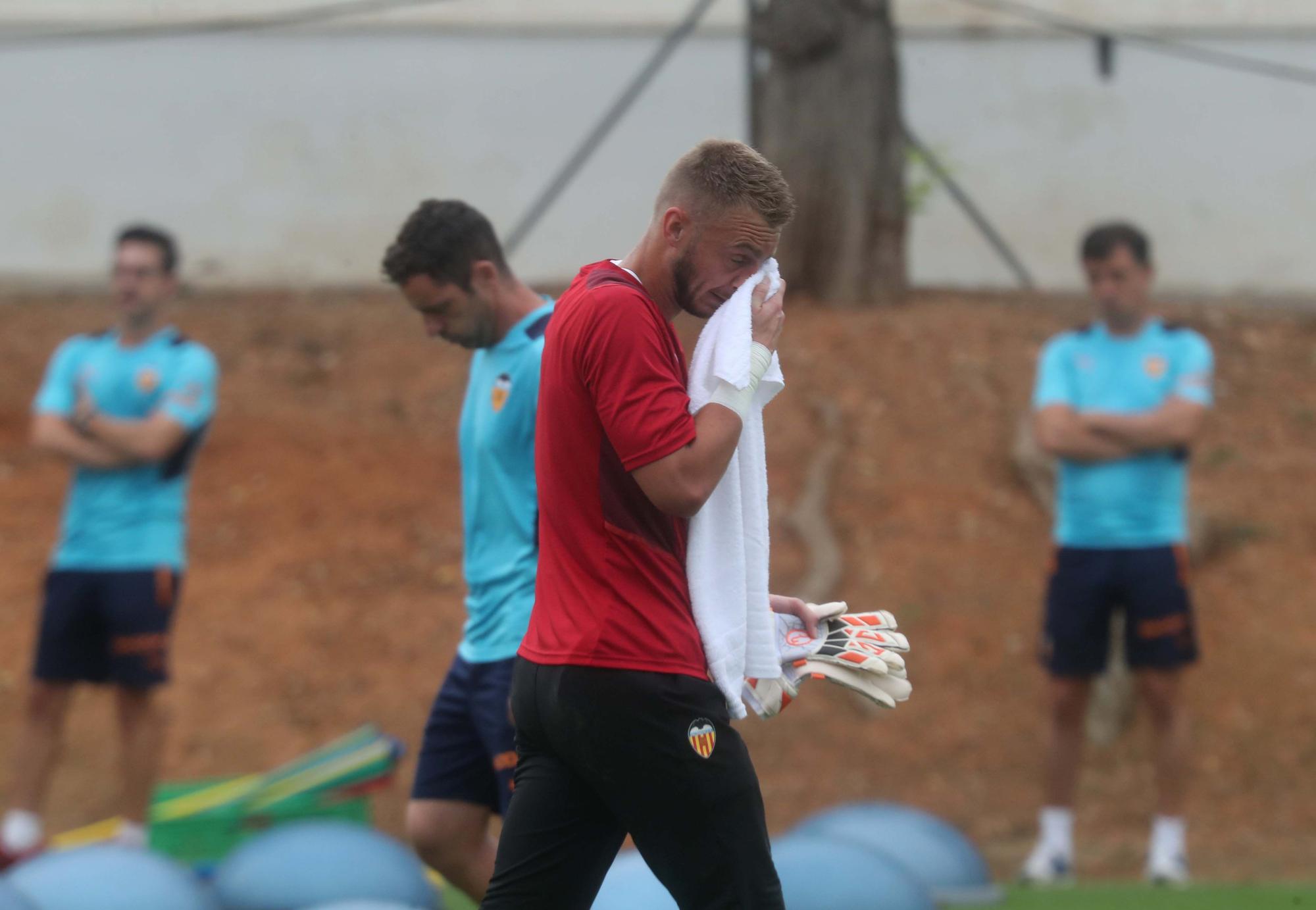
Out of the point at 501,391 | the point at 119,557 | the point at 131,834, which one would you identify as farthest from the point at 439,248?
the point at 131,834

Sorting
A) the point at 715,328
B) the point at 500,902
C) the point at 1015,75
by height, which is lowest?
the point at 500,902

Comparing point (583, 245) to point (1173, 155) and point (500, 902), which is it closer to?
point (1173, 155)

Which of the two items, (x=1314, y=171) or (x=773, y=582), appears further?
(x=1314, y=171)

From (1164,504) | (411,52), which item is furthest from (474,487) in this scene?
(411,52)

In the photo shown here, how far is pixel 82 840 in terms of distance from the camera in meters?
7.01

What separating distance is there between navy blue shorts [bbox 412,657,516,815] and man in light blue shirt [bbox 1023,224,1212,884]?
3.16 meters

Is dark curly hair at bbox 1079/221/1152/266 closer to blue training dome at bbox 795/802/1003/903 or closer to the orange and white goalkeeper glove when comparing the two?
blue training dome at bbox 795/802/1003/903

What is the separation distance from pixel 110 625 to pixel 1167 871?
450cm

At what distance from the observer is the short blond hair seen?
3.15 meters

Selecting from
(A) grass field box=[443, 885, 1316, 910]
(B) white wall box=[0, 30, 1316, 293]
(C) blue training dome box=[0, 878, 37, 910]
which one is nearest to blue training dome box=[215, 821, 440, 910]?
(A) grass field box=[443, 885, 1316, 910]

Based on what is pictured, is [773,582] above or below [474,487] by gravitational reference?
below

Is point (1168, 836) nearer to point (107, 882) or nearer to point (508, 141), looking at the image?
point (107, 882)

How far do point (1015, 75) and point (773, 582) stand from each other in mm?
4618

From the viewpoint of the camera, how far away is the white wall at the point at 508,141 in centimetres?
1136
